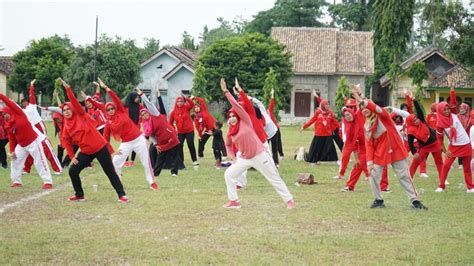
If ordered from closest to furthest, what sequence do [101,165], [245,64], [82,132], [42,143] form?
[82,132]
[101,165]
[42,143]
[245,64]

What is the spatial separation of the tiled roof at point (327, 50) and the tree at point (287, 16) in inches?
370

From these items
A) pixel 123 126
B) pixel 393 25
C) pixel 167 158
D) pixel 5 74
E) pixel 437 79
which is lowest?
pixel 167 158

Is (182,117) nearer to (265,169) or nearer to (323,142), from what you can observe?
(323,142)

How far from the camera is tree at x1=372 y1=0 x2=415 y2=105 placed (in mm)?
50659

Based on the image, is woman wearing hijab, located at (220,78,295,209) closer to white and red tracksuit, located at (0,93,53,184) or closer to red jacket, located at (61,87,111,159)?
red jacket, located at (61,87,111,159)

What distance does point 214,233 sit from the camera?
1038 cm

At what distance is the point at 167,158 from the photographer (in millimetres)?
18141

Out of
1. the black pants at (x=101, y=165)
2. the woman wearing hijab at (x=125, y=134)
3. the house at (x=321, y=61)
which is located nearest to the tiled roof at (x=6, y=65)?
the house at (x=321, y=61)

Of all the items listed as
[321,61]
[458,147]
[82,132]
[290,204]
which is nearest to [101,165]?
[82,132]

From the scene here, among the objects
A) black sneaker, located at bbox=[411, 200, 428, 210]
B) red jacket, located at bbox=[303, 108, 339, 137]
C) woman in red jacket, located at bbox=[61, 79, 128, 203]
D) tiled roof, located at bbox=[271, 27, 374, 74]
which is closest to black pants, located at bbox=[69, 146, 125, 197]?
woman in red jacket, located at bbox=[61, 79, 128, 203]

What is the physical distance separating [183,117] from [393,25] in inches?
1327

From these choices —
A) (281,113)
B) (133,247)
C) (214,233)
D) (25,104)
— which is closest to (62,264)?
(133,247)

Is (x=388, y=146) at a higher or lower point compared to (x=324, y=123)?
higher

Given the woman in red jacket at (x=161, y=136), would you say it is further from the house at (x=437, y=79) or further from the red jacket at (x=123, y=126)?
the house at (x=437, y=79)
